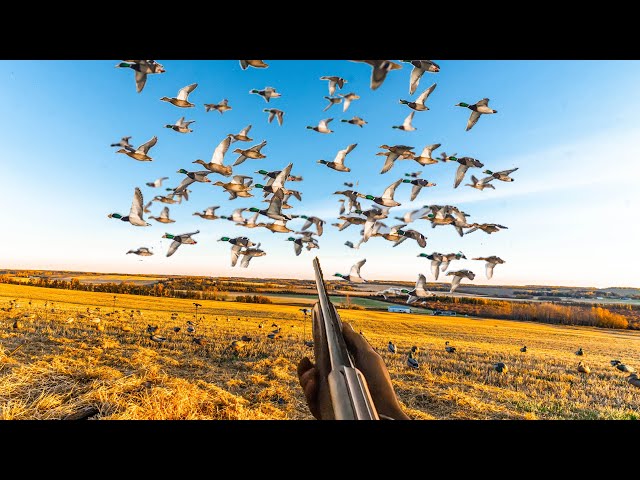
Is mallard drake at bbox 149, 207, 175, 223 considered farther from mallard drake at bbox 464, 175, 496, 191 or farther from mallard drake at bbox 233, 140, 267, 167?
mallard drake at bbox 464, 175, 496, 191

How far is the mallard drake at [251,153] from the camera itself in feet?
17.3

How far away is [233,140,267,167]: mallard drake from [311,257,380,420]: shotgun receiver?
15.9ft

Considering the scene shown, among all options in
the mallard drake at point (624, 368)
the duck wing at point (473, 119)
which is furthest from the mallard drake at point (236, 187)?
the mallard drake at point (624, 368)

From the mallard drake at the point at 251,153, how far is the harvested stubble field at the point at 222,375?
3.27 metres

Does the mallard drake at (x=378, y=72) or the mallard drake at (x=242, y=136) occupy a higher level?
the mallard drake at (x=242, y=136)

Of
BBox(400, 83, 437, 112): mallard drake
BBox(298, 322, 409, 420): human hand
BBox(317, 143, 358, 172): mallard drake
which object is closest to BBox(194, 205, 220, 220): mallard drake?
BBox(317, 143, 358, 172): mallard drake

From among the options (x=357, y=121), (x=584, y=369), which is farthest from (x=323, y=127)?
(x=584, y=369)

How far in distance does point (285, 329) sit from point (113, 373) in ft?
23.9

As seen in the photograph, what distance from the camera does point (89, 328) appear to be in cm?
904

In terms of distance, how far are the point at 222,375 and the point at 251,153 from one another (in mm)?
3728

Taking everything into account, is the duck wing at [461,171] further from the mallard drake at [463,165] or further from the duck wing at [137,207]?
the duck wing at [137,207]

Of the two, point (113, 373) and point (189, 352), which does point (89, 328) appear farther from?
point (113, 373)

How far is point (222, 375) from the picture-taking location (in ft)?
19.5
